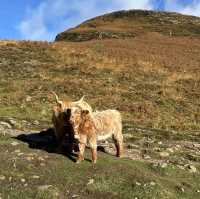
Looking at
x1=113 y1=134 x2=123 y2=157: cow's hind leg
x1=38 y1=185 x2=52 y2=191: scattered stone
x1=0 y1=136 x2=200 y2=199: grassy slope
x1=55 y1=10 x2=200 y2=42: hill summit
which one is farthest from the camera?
x1=55 y1=10 x2=200 y2=42: hill summit

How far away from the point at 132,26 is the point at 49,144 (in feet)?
250

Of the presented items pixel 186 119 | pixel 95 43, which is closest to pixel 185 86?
pixel 186 119

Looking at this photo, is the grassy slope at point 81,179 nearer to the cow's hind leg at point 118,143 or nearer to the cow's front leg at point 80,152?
the cow's front leg at point 80,152

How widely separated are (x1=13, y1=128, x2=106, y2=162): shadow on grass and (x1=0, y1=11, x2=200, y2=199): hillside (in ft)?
0.18

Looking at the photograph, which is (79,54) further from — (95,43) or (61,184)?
(61,184)

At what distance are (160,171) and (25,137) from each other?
5.19 meters

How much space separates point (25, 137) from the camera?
19.4m

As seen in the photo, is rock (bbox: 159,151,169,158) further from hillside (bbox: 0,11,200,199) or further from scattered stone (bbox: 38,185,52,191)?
scattered stone (bbox: 38,185,52,191)

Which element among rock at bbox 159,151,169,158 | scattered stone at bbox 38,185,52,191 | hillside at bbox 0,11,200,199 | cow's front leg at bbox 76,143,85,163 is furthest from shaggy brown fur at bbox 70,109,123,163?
rock at bbox 159,151,169,158

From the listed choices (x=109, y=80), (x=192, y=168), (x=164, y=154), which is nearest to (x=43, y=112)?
(x=164, y=154)

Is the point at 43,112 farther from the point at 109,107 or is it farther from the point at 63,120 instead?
the point at 63,120

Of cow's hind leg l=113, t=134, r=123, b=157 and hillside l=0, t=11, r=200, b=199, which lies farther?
cow's hind leg l=113, t=134, r=123, b=157

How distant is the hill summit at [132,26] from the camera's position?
84812 millimetres

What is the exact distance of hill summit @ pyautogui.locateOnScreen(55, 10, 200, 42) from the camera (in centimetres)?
8481
